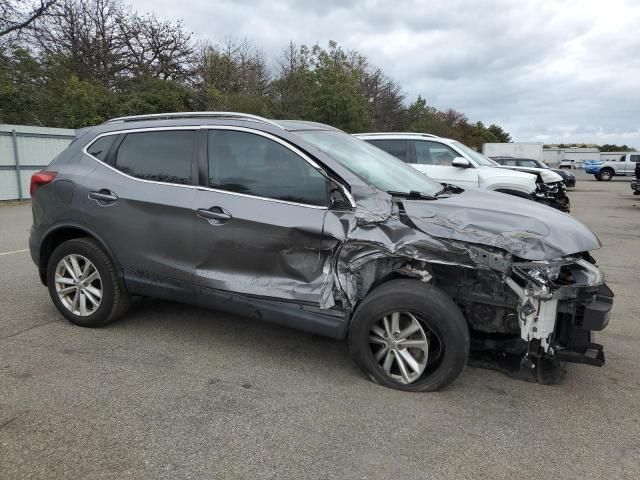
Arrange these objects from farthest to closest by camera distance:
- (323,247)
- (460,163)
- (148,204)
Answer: (460,163), (148,204), (323,247)

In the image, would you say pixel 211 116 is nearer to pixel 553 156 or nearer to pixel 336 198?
pixel 336 198

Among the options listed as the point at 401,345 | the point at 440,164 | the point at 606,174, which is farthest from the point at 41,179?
the point at 606,174

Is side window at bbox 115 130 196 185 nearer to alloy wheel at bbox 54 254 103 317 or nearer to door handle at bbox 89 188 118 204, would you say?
door handle at bbox 89 188 118 204

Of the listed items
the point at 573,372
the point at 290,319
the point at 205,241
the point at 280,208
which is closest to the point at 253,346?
the point at 290,319

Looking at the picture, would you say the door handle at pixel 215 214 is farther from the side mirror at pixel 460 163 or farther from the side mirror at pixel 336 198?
the side mirror at pixel 460 163

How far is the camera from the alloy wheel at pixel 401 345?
129 inches

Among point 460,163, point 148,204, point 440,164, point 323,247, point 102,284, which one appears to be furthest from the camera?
point 440,164

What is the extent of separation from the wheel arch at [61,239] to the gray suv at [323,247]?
0.9 inches

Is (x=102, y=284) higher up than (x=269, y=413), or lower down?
higher up

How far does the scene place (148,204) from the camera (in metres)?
3.94

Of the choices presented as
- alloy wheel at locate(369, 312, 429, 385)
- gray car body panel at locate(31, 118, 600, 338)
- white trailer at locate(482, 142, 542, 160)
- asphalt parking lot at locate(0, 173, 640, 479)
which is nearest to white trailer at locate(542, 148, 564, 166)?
white trailer at locate(482, 142, 542, 160)

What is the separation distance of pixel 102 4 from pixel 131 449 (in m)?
30.9

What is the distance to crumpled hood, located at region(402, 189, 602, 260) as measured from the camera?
10.0 ft

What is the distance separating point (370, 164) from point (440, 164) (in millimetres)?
6027
